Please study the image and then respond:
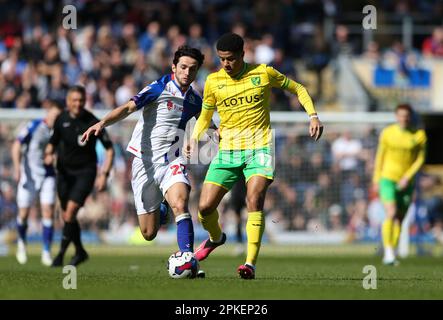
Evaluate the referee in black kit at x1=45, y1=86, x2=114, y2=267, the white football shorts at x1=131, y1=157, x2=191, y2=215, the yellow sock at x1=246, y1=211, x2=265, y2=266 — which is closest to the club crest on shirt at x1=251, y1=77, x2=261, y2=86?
the white football shorts at x1=131, y1=157, x2=191, y2=215

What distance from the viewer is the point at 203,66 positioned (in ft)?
87.8

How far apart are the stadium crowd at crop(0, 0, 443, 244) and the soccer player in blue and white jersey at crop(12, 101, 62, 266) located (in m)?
0.91

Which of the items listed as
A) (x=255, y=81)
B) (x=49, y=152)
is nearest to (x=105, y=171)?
(x=49, y=152)

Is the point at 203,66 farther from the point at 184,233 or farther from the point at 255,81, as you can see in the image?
the point at 184,233

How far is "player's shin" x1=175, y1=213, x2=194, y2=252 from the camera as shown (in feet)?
37.6

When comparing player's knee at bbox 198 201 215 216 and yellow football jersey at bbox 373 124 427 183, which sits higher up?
yellow football jersey at bbox 373 124 427 183

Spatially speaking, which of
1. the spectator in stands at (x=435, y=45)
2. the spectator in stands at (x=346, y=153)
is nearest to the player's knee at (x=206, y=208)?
the spectator in stands at (x=346, y=153)

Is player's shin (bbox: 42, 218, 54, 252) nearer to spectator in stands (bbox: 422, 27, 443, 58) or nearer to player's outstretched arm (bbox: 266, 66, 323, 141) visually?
player's outstretched arm (bbox: 266, 66, 323, 141)

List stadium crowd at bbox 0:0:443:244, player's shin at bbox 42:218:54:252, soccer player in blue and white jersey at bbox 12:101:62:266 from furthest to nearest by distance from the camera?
stadium crowd at bbox 0:0:443:244 → soccer player in blue and white jersey at bbox 12:101:62:266 → player's shin at bbox 42:218:54:252

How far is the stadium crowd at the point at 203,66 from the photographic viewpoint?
22812mm

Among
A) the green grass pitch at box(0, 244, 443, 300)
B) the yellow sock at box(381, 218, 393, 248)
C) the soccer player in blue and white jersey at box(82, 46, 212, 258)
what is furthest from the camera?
the yellow sock at box(381, 218, 393, 248)

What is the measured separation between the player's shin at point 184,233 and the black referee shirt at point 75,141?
4432mm
